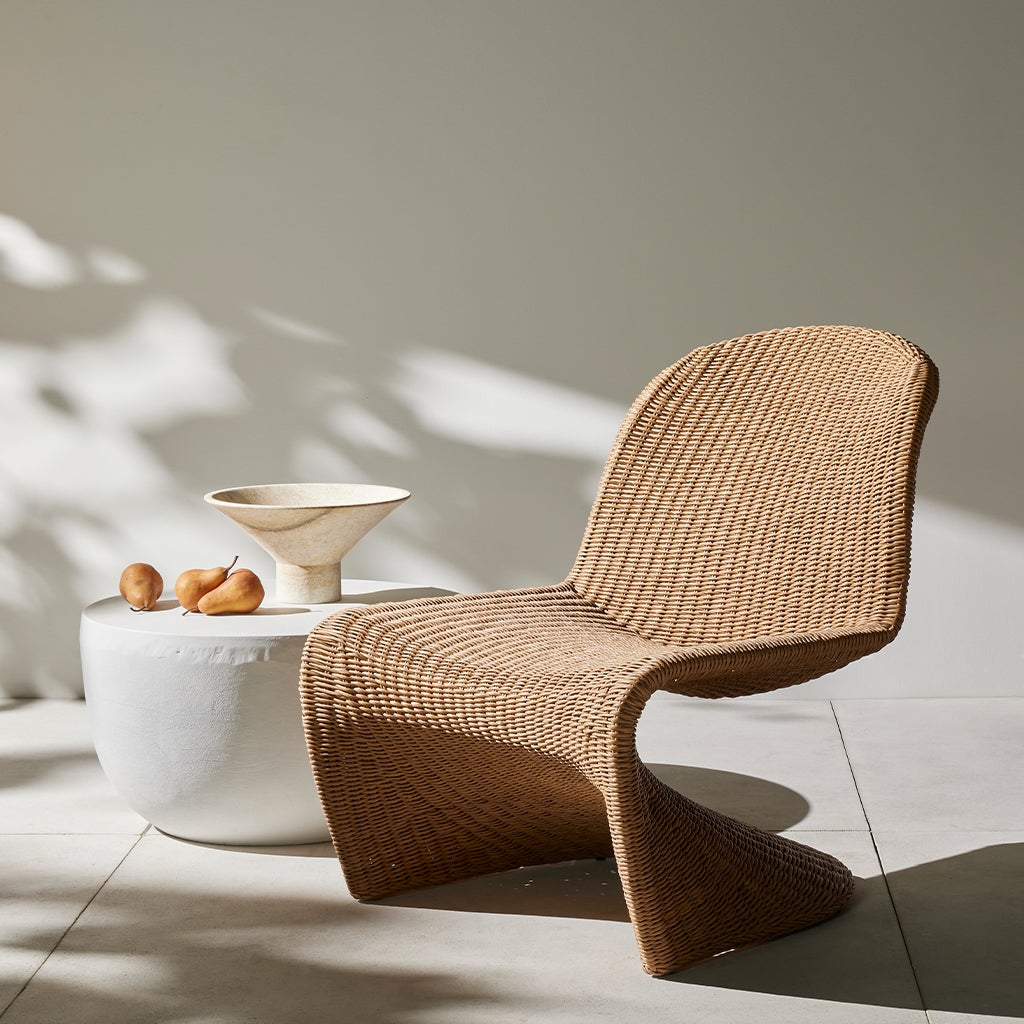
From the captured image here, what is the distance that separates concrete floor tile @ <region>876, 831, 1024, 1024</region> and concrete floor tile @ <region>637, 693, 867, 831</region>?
18 centimetres

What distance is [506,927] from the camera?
202cm

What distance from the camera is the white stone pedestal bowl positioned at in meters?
2.33

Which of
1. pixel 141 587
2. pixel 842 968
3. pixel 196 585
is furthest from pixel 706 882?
pixel 141 587

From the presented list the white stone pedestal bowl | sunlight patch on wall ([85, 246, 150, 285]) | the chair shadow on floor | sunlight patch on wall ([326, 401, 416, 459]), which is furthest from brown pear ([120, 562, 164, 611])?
sunlight patch on wall ([85, 246, 150, 285])

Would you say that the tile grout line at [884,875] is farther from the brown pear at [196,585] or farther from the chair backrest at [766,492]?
the brown pear at [196,585]

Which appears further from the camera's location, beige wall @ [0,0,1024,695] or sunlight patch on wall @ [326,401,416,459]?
sunlight patch on wall @ [326,401,416,459]

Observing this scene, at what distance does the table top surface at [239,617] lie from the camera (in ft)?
7.41

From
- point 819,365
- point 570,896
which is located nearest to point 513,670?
point 570,896

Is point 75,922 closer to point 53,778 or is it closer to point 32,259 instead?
point 53,778

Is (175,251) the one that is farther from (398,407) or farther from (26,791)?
(26,791)

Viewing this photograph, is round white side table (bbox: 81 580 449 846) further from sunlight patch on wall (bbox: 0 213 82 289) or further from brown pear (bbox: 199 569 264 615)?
sunlight patch on wall (bbox: 0 213 82 289)

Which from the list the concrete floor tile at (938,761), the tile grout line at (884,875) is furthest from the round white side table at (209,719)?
the concrete floor tile at (938,761)

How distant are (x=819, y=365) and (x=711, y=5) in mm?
1321

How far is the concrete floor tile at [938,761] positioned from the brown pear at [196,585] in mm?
1220
